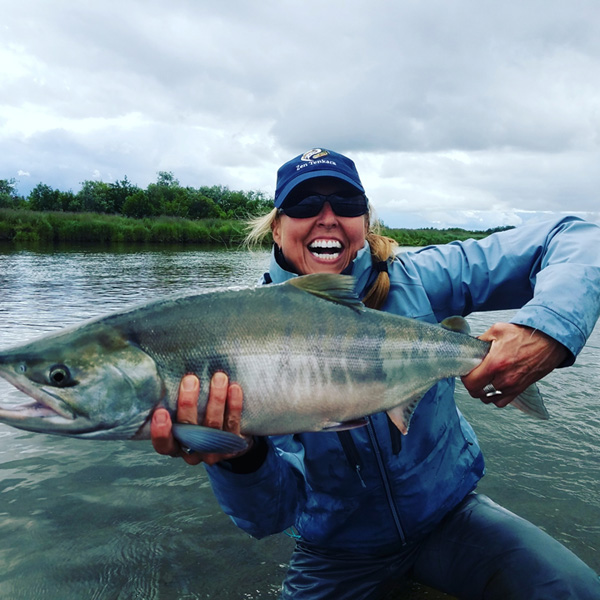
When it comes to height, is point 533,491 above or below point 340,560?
below

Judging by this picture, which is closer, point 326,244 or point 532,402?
point 532,402

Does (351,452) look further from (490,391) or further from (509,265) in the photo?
(509,265)

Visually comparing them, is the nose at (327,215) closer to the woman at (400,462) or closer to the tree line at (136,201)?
the woman at (400,462)

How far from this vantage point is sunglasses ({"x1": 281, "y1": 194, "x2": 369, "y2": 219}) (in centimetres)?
302

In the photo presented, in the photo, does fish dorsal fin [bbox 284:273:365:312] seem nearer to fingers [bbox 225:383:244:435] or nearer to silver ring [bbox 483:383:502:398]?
fingers [bbox 225:383:244:435]

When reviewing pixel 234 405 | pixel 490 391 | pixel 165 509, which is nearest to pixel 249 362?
pixel 234 405

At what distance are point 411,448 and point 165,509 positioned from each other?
98.3 inches

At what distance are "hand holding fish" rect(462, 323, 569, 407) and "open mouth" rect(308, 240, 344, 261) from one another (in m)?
1.09

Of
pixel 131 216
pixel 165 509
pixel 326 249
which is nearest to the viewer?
pixel 326 249

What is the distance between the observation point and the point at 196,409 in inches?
80.7

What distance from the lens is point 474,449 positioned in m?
3.17

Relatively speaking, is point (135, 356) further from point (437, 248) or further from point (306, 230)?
point (437, 248)

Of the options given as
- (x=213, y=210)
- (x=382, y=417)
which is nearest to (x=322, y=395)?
(x=382, y=417)

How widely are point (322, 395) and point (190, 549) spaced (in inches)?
96.4
